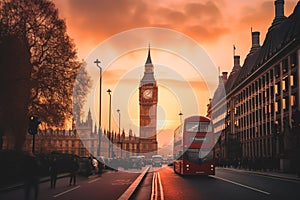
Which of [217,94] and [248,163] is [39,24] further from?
[217,94]

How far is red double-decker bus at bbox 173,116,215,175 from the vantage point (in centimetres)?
3259

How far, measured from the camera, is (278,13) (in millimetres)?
98375

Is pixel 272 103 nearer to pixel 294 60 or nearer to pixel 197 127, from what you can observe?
pixel 294 60

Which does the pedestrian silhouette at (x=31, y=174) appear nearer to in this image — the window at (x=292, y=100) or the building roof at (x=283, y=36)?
the building roof at (x=283, y=36)

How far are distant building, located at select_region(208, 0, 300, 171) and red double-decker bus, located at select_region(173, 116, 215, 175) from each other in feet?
33.5

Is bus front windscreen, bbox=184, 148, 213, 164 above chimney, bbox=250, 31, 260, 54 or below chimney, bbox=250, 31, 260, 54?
below

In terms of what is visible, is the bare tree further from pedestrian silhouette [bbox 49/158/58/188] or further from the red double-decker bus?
pedestrian silhouette [bbox 49/158/58/188]

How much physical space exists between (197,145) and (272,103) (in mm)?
47531

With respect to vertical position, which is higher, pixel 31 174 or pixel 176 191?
pixel 31 174

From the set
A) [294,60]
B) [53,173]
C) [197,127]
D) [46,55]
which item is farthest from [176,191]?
[294,60]

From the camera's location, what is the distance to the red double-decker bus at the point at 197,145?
32.6 m

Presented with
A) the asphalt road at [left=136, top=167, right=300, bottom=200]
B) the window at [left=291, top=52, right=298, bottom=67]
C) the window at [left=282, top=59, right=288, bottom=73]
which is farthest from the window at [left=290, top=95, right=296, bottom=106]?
the asphalt road at [left=136, top=167, right=300, bottom=200]

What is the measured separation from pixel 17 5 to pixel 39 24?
2.34 meters

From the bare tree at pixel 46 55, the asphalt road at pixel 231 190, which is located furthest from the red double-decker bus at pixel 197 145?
the bare tree at pixel 46 55
